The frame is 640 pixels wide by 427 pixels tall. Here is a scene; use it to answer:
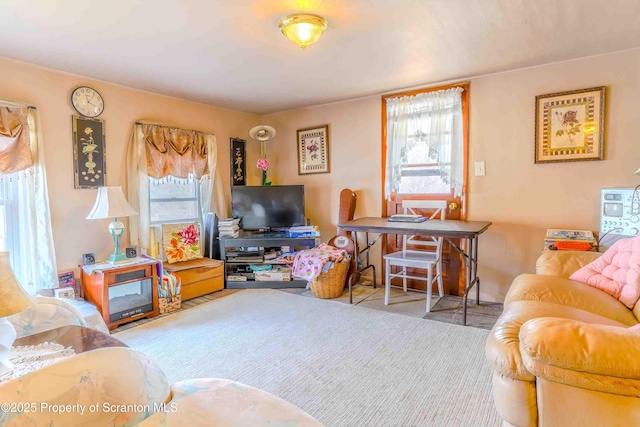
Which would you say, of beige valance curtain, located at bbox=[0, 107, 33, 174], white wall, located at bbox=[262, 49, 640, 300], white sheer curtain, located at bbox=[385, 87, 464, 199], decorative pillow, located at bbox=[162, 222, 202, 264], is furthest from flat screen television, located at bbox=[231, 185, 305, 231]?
beige valance curtain, located at bbox=[0, 107, 33, 174]

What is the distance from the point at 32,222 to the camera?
113 inches

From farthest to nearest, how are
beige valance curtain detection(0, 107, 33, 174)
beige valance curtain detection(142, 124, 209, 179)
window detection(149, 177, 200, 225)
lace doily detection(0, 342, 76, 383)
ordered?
window detection(149, 177, 200, 225)
beige valance curtain detection(142, 124, 209, 179)
beige valance curtain detection(0, 107, 33, 174)
lace doily detection(0, 342, 76, 383)

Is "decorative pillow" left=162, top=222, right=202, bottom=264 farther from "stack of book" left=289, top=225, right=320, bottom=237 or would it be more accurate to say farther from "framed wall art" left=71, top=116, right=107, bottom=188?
"stack of book" left=289, top=225, right=320, bottom=237

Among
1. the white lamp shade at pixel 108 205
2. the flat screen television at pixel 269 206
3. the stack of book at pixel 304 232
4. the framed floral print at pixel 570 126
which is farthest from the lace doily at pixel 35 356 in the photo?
the framed floral print at pixel 570 126

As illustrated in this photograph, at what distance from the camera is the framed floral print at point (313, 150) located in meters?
4.50

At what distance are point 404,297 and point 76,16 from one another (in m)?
3.50

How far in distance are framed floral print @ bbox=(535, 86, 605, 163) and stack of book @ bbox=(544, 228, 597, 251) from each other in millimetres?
644

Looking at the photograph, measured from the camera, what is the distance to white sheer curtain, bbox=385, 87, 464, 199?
11.8 feet

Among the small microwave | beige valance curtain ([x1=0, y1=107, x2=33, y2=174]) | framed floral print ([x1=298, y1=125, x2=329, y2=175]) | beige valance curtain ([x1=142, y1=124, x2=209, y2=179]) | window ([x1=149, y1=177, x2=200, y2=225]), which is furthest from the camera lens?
framed floral print ([x1=298, y1=125, x2=329, y2=175])

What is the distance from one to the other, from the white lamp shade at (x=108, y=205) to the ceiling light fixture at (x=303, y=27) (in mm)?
2054

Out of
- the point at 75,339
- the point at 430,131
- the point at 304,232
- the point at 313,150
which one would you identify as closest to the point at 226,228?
the point at 304,232

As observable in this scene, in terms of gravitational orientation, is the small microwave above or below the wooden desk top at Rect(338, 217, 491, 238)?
above

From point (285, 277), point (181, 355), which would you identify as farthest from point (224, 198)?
point (181, 355)

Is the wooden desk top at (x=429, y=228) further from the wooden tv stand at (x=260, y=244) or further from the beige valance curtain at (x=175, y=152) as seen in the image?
the beige valance curtain at (x=175, y=152)
